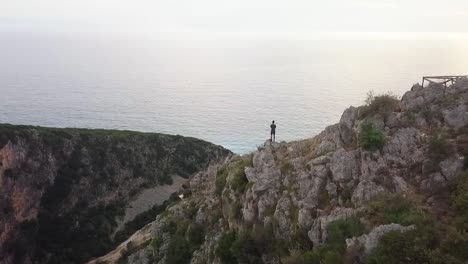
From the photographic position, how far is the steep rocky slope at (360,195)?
15.4 meters

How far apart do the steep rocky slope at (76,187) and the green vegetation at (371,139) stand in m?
41.5

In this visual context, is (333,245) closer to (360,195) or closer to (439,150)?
(360,195)

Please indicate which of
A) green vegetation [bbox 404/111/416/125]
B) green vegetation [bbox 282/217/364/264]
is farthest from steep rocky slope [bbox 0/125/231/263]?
green vegetation [bbox 404/111/416/125]

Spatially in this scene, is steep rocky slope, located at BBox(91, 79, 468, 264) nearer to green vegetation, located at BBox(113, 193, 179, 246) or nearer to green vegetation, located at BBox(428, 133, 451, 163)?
green vegetation, located at BBox(428, 133, 451, 163)

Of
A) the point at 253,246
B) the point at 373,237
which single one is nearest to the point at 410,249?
the point at 373,237

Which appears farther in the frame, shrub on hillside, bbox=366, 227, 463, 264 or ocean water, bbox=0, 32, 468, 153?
ocean water, bbox=0, 32, 468, 153

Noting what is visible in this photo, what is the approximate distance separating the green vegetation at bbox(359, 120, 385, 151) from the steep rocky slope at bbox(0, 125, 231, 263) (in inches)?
1635

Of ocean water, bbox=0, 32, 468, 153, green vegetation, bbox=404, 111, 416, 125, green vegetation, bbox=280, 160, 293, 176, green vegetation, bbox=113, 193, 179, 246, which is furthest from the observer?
ocean water, bbox=0, 32, 468, 153

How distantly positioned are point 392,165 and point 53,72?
198m

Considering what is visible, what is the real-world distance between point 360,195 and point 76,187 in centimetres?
5094

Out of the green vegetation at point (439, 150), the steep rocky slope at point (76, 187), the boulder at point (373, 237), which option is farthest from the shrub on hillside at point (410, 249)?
the steep rocky slope at point (76, 187)

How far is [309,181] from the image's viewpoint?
66.7 ft

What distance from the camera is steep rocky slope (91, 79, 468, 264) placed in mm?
15375

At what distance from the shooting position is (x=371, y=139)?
19328 millimetres
